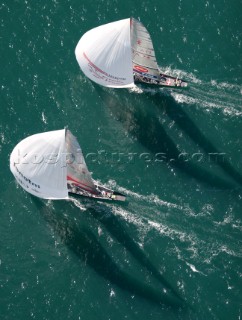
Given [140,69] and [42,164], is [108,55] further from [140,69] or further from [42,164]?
[42,164]

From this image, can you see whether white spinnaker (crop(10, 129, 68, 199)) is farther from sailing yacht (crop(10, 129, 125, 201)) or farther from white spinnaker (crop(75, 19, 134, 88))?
white spinnaker (crop(75, 19, 134, 88))

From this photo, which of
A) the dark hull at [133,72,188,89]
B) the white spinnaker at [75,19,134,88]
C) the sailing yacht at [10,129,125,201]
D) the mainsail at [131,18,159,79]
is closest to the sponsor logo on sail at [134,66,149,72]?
the mainsail at [131,18,159,79]

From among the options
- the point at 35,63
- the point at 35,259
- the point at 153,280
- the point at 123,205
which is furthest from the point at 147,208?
the point at 35,63

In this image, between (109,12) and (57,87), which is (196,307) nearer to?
(57,87)

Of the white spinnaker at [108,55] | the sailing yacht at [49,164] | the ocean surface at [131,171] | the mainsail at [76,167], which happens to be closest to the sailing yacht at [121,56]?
the white spinnaker at [108,55]

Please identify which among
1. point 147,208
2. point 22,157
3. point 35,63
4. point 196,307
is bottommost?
point 196,307

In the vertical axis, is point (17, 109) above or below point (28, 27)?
below
